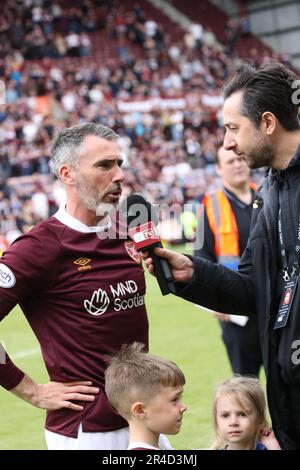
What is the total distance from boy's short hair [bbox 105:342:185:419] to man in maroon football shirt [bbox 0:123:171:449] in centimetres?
15

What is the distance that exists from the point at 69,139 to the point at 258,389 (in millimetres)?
1581

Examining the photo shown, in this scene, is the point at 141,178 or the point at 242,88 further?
the point at 141,178

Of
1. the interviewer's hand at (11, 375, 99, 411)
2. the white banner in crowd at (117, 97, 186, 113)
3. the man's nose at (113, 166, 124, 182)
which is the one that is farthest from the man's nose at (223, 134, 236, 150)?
the white banner in crowd at (117, 97, 186, 113)

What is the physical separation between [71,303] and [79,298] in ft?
0.13

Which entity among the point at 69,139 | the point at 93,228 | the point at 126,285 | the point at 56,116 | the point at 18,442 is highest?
the point at 56,116

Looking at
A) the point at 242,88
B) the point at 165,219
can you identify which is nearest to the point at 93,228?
the point at 242,88

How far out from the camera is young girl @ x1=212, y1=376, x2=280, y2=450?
393cm

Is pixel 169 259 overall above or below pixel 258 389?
above

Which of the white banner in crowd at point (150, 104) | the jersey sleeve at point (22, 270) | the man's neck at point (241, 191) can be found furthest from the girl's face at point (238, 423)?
the white banner in crowd at point (150, 104)

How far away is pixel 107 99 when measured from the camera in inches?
1092

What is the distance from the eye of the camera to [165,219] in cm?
2030
